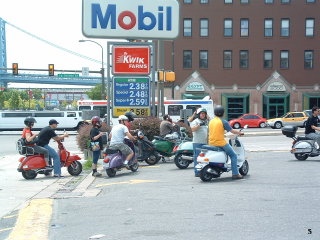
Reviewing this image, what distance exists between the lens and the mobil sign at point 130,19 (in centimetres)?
2050

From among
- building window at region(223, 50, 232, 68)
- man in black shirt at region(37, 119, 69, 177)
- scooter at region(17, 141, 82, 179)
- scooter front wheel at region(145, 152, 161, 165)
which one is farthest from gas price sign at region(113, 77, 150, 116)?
building window at region(223, 50, 232, 68)

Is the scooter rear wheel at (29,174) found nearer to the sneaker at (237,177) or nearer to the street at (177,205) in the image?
the street at (177,205)

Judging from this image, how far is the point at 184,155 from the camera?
1502 centimetres

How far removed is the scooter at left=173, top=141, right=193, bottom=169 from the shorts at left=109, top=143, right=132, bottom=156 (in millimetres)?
1652

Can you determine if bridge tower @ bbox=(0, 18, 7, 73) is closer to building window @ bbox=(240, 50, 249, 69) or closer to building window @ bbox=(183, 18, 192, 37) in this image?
building window @ bbox=(183, 18, 192, 37)

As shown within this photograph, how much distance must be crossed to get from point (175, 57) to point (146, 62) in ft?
114

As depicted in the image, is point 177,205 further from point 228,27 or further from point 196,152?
point 228,27

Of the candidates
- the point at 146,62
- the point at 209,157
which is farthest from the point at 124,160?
the point at 146,62

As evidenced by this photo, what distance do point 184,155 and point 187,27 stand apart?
40.8 meters

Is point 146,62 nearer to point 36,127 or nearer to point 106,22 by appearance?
point 106,22

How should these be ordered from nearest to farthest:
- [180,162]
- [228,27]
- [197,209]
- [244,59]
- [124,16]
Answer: [197,209] < [180,162] < [124,16] < [228,27] < [244,59]

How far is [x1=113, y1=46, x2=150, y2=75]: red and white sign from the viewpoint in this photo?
64.3 feet

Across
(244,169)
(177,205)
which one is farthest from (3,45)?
(177,205)

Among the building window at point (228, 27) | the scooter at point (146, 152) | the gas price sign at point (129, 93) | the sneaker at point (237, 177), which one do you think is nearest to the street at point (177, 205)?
the sneaker at point (237, 177)
